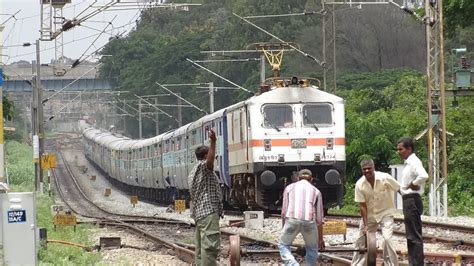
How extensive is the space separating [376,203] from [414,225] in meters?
0.52

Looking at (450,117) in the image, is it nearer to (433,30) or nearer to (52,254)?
(433,30)

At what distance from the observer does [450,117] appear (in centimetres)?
4394

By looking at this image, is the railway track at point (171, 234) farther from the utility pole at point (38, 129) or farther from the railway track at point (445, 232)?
the railway track at point (445, 232)

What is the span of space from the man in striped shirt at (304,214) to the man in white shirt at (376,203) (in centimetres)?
56

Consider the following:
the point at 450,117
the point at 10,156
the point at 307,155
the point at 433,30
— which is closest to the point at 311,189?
the point at 307,155

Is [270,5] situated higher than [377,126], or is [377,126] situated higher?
[270,5]

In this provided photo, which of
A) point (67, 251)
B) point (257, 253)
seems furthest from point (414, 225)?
point (67, 251)

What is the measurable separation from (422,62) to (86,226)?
57858mm

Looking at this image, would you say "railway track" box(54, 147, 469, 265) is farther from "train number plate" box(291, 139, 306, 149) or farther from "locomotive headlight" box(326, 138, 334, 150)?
"locomotive headlight" box(326, 138, 334, 150)

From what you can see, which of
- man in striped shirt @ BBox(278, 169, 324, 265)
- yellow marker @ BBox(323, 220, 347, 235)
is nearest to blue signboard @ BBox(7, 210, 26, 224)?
man in striped shirt @ BBox(278, 169, 324, 265)

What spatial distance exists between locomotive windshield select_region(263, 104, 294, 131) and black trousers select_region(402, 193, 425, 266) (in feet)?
46.8

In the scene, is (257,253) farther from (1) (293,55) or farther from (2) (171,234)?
(1) (293,55)

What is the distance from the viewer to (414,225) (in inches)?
551

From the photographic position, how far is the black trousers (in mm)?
13914
